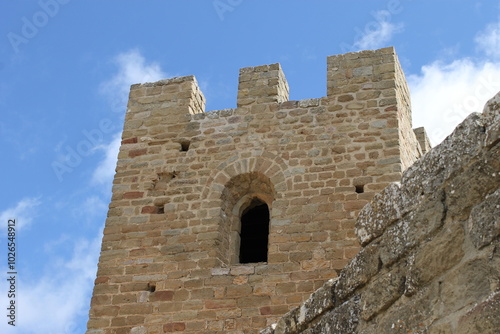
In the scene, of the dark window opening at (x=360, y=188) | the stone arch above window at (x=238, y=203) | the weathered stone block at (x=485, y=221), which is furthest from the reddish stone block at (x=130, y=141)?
the weathered stone block at (x=485, y=221)

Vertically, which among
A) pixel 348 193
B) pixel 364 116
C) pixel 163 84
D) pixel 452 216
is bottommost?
pixel 452 216

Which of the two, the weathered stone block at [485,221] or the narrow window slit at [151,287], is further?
the narrow window slit at [151,287]

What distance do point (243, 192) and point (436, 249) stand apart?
6398mm

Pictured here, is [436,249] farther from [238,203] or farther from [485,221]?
[238,203]

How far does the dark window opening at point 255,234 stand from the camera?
988 cm

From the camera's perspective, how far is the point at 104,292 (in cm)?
873

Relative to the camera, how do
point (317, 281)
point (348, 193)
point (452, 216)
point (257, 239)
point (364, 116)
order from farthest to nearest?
point (257, 239) → point (364, 116) → point (348, 193) → point (317, 281) → point (452, 216)

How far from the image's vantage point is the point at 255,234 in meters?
9.96

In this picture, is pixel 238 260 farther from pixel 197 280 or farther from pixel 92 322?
pixel 92 322

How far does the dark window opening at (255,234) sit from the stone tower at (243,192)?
15 mm

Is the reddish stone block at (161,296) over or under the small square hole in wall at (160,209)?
under

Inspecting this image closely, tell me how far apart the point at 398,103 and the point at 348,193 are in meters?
1.48

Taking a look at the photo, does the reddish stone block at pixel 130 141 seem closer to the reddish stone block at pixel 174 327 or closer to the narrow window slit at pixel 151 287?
the narrow window slit at pixel 151 287

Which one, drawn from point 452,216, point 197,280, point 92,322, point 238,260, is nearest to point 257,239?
point 238,260
